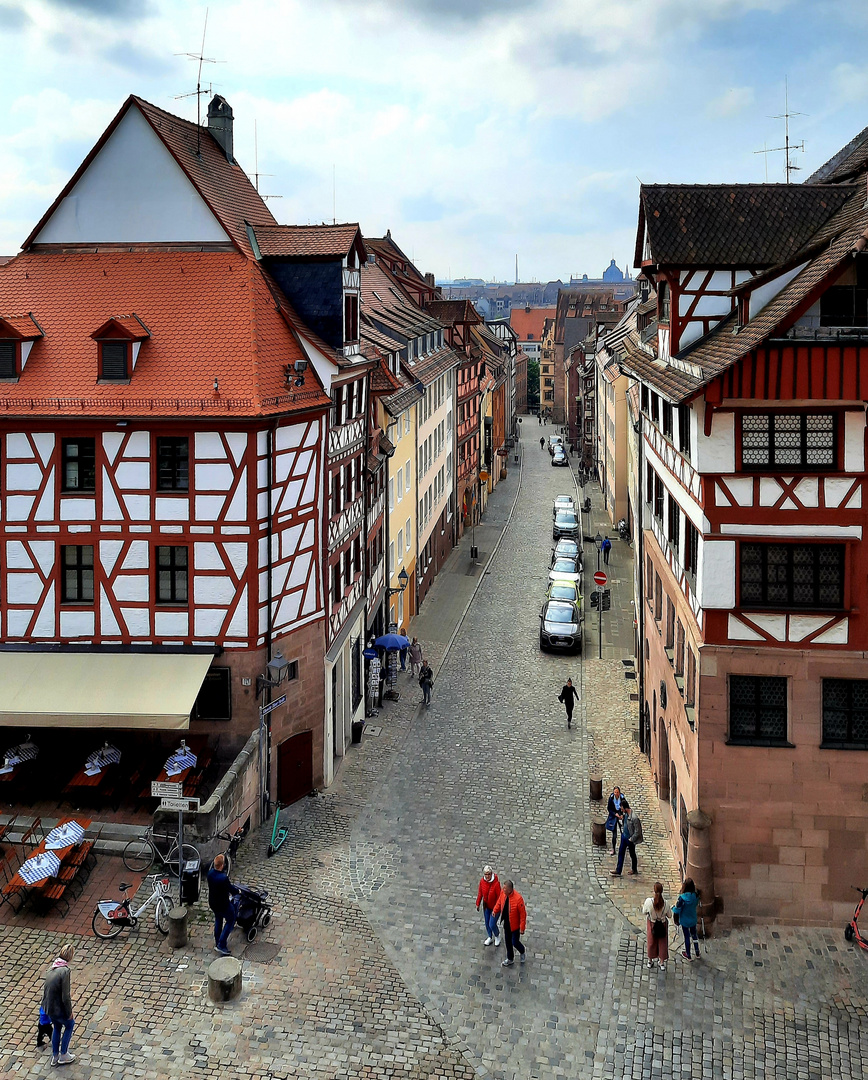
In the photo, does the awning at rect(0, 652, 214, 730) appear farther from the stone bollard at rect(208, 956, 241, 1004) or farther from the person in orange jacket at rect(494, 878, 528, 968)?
the person in orange jacket at rect(494, 878, 528, 968)

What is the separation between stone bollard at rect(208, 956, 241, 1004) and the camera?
53.3 feet

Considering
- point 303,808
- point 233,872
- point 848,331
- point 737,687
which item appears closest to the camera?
point 848,331

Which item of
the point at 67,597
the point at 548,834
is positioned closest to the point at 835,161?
the point at 548,834

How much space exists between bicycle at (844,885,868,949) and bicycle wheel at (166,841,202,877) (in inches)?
477

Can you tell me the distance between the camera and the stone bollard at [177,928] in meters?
17.5

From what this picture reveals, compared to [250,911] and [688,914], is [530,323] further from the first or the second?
[250,911]

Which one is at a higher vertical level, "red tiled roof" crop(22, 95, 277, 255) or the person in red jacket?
"red tiled roof" crop(22, 95, 277, 255)

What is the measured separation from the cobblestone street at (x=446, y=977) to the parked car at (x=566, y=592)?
1709 cm

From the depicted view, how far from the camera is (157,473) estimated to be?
23.1 m

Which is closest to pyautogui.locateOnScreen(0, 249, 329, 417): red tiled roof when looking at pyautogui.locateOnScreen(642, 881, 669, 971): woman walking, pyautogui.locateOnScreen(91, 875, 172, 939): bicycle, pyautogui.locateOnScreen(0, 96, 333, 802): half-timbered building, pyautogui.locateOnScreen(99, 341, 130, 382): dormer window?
pyautogui.locateOnScreen(0, 96, 333, 802): half-timbered building

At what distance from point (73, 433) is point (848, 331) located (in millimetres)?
16008

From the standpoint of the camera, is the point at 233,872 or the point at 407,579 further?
the point at 407,579

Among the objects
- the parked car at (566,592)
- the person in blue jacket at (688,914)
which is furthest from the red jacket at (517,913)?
the parked car at (566,592)

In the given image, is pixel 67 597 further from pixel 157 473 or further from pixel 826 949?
pixel 826 949
